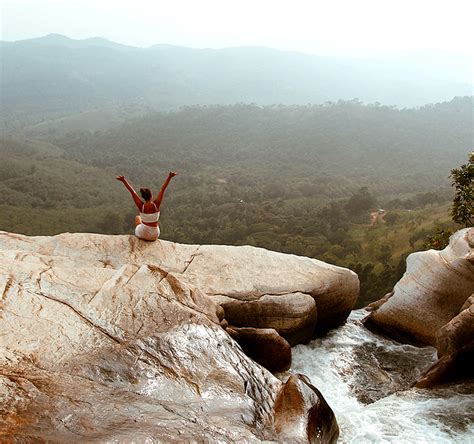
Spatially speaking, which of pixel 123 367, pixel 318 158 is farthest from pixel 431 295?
pixel 318 158

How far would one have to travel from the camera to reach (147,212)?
13.0m

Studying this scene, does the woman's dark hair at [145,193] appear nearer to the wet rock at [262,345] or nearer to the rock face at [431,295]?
the wet rock at [262,345]

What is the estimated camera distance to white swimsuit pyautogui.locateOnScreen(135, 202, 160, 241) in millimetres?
13016

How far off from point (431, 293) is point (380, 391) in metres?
4.04

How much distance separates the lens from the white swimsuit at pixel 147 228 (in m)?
13.0

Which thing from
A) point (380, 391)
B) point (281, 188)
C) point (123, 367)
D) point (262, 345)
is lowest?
point (281, 188)

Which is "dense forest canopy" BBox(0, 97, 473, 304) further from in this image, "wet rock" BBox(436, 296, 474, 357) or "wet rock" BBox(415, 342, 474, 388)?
"wet rock" BBox(415, 342, 474, 388)

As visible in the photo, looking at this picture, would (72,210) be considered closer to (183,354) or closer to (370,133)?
(183,354)

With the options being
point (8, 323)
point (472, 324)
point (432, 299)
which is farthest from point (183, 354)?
point (432, 299)

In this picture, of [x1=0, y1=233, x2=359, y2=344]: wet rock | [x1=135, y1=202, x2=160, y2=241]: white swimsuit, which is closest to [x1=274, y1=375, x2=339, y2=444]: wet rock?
[x1=0, y1=233, x2=359, y2=344]: wet rock

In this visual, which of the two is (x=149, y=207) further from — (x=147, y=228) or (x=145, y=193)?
(x=147, y=228)

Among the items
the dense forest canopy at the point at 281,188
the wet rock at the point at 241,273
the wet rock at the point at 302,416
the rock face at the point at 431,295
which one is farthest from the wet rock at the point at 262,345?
the dense forest canopy at the point at 281,188

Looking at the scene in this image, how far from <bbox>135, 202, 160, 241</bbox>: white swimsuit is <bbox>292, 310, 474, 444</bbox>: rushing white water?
543cm

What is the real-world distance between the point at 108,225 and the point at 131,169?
75.3m
